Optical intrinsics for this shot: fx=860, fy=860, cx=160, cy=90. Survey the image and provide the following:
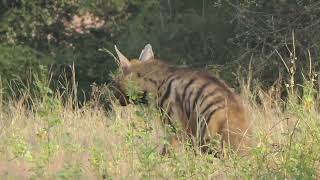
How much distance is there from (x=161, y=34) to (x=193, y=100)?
8.03 meters

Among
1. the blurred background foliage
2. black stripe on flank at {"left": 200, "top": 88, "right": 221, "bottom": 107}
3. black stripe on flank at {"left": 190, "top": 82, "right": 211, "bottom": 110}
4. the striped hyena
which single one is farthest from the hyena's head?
the blurred background foliage

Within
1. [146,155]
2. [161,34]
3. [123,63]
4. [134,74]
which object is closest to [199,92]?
[134,74]

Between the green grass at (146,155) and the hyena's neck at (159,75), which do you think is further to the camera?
the hyena's neck at (159,75)

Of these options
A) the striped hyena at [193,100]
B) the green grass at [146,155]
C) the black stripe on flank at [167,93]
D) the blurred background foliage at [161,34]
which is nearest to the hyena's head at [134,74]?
the striped hyena at [193,100]

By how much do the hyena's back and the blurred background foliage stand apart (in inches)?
127

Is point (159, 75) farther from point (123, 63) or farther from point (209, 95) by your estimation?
point (209, 95)

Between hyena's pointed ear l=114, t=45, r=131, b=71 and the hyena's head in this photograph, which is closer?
the hyena's head

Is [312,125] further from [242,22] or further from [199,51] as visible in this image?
[199,51]

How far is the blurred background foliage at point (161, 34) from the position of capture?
497 inches

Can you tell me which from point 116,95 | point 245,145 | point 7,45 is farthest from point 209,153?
point 7,45

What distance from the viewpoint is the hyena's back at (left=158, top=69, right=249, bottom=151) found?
721 centimetres

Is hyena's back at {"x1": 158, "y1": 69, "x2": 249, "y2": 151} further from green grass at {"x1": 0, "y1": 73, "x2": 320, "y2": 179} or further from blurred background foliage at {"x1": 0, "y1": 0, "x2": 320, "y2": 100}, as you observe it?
blurred background foliage at {"x1": 0, "y1": 0, "x2": 320, "y2": 100}

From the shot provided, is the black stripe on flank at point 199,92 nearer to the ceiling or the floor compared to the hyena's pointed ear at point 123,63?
nearer to the floor

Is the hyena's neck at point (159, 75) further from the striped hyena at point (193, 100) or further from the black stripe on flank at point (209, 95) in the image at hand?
the black stripe on flank at point (209, 95)
